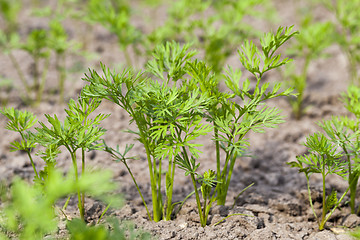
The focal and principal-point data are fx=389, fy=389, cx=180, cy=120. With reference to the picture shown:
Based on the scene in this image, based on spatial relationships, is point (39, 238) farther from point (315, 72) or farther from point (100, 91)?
point (315, 72)

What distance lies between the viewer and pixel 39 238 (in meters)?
1.38

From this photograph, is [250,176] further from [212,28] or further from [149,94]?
[212,28]

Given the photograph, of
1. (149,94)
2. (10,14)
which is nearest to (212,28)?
(149,94)

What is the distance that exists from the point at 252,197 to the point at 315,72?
203 cm

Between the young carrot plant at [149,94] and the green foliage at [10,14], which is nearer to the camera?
the young carrot plant at [149,94]

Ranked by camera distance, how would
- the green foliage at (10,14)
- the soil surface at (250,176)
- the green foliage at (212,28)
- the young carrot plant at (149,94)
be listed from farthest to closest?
1. the green foliage at (10,14)
2. the green foliage at (212,28)
3. the soil surface at (250,176)
4. the young carrot plant at (149,94)

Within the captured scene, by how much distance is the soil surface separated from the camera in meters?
1.74

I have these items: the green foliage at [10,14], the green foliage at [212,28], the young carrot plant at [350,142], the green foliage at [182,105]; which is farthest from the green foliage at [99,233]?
the green foliage at [10,14]

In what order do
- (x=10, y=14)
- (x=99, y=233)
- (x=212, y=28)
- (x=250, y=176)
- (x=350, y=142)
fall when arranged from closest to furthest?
1. (x=99, y=233)
2. (x=350, y=142)
3. (x=250, y=176)
4. (x=212, y=28)
5. (x=10, y=14)

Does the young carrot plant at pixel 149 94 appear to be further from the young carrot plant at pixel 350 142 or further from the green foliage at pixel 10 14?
the green foliage at pixel 10 14

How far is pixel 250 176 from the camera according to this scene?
92.3 inches

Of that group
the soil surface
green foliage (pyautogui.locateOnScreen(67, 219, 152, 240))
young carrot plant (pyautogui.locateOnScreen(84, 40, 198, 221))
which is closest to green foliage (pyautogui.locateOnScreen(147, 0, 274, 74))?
the soil surface

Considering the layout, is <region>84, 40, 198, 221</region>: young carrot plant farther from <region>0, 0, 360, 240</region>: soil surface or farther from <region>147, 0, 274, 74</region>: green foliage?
<region>147, 0, 274, 74</region>: green foliage

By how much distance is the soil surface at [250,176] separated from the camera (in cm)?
174
